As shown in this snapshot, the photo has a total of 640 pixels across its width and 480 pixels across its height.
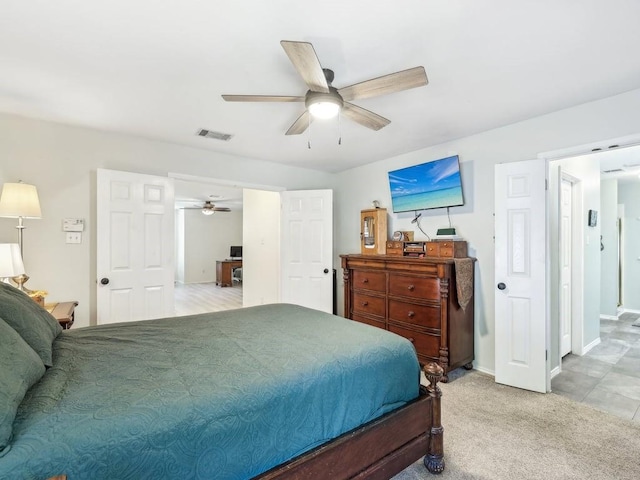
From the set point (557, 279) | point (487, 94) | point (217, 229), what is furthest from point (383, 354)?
point (217, 229)

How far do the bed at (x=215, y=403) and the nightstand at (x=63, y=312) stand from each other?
1.98 feet

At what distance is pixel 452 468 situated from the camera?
6.11ft

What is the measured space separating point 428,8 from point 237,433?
2066mm

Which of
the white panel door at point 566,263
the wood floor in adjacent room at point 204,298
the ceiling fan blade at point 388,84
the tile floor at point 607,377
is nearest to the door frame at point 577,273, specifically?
the white panel door at point 566,263

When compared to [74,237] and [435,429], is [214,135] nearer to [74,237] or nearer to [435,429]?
[74,237]

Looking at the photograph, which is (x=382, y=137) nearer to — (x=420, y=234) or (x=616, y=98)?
(x=420, y=234)

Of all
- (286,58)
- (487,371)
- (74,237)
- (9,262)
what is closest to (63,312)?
(9,262)

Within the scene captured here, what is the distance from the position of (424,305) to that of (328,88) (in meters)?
2.25

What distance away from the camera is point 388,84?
1864mm

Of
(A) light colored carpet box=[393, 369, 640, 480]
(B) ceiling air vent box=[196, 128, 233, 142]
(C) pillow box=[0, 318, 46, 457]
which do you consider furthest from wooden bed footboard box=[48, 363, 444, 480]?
(B) ceiling air vent box=[196, 128, 233, 142]

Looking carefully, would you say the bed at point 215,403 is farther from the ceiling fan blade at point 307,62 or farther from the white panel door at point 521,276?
the white panel door at point 521,276

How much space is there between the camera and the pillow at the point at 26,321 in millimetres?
1405

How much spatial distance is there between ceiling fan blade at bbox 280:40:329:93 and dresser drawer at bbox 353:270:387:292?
7.50ft

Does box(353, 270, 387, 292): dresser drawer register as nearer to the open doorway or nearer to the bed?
the bed
